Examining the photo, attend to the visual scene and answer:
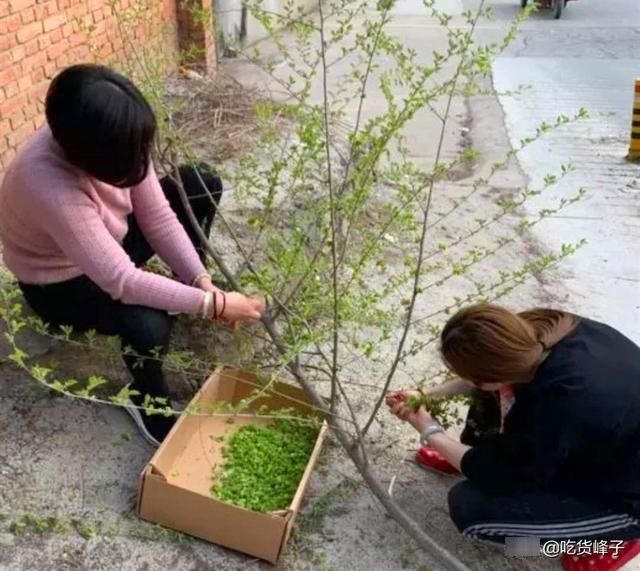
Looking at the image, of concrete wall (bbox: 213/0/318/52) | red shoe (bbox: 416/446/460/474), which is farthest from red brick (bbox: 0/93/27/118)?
concrete wall (bbox: 213/0/318/52)

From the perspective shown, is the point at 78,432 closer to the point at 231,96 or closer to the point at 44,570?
the point at 44,570

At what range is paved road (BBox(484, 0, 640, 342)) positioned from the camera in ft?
12.1

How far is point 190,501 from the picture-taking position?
2027 millimetres

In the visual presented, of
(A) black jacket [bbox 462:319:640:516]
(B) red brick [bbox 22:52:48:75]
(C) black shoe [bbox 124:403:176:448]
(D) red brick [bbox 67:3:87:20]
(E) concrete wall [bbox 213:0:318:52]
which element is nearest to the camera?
(A) black jacket [bbox 462:319:640:516]

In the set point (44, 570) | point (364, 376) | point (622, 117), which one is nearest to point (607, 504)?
point (364, 376)

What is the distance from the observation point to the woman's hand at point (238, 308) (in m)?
2.12

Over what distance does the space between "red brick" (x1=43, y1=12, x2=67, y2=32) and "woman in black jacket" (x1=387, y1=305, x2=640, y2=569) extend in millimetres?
3037

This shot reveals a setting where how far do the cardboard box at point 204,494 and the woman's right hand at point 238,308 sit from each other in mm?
274

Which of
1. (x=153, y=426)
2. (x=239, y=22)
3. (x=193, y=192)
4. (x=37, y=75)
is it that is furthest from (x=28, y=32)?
(x=239, y=22)

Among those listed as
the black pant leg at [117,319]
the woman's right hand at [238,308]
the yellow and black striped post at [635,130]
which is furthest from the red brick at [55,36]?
the yellow and black striped post at [635,130]

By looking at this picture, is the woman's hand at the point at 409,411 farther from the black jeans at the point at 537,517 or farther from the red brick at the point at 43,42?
the red brick at the point at 43,42

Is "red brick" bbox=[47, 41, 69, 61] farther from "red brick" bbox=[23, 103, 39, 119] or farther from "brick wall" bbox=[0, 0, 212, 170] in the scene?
"red brick" bbox=[23, 103, 39, 119]

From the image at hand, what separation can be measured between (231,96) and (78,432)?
3531 mm

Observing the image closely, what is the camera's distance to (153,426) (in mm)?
2365
